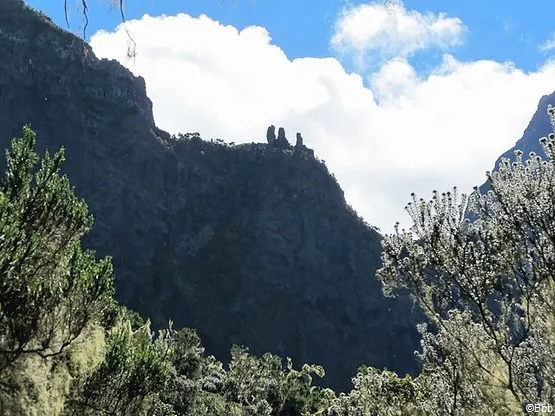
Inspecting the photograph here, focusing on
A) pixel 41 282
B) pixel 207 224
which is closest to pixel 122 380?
pixel 41 282

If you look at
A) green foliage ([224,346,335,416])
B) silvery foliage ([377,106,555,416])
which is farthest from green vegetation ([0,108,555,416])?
green foliage ([224,346,335,416])

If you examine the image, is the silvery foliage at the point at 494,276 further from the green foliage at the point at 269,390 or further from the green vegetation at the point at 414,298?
the green foliage at the point at 269,390

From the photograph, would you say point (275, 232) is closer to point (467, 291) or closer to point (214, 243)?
point (214, 243)

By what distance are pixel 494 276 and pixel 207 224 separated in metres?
134

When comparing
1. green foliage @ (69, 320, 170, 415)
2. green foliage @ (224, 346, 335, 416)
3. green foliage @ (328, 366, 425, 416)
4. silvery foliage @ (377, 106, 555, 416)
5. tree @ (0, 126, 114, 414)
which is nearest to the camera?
silvery foliage @ (377, 106, 555, 416)

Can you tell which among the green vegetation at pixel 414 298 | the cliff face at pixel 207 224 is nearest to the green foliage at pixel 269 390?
the green vegetation at pixel 414 298

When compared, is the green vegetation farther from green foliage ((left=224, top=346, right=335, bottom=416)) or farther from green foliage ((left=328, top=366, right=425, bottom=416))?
green foliage ((left=224, top=346, right=335, bottom=416))

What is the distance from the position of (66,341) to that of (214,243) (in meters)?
129

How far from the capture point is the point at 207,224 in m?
141

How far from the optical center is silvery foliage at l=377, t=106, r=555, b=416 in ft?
25.0

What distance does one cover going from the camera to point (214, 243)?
140375mm

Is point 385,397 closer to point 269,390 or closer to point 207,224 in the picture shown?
point 269,390

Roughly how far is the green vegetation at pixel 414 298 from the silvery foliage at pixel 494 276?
0.07 ft

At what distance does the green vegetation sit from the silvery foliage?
2 centimetres
